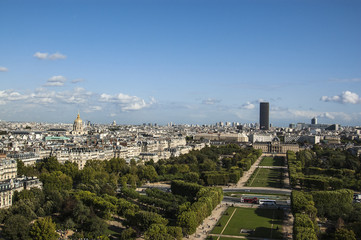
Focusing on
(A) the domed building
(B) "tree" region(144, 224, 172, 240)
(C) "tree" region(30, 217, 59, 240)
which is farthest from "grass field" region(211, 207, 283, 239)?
(A) the domed building

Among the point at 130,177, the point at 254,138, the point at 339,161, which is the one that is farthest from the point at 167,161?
the point at 254,138

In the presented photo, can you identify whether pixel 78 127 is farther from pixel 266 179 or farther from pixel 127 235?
pixel 127 235

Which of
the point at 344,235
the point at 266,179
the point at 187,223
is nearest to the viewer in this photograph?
the point at 344,235

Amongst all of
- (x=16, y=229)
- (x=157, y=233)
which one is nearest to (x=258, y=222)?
(x=157, y=233)

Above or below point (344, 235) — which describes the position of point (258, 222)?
below

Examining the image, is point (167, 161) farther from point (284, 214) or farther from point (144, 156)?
point (284, 214)

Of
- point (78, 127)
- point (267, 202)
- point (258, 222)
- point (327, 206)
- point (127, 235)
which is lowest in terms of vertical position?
point (258, 222)
